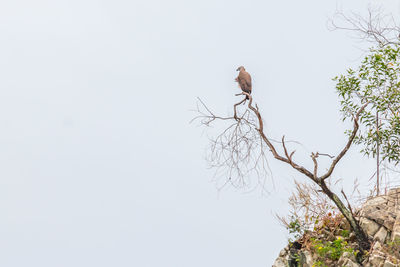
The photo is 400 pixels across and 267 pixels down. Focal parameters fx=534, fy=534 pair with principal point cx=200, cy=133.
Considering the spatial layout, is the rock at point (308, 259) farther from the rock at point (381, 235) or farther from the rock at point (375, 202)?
the rock at point (375, 202)

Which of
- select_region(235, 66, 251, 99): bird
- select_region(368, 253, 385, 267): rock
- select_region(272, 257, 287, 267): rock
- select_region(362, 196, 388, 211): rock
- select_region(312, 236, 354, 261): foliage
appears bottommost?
select_region(368, 253, 385, 267): rock

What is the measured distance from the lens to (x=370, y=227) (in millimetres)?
12391

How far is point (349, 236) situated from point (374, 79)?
4.10m

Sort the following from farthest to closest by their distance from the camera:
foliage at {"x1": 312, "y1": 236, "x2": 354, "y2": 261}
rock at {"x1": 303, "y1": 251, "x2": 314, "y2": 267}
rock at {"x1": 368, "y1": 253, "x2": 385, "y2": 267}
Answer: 1. rock at {"x1": 303, "y1": 251, "x2": 314, "y2": 267}
2. foliage at {"x1": 312, "y1": 236, "x2": 354, "y2": 261}
3. rock at {"x1": 368, "y1": 253, "x2": 385, "y2": 267}

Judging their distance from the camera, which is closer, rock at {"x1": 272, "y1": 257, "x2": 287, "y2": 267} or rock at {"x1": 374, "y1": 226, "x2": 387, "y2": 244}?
rock at {"x1": 374, "y1": 226, "x2": 387, "y2": 244}

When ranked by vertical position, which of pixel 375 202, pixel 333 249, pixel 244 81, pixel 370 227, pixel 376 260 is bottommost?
pixel 376 260

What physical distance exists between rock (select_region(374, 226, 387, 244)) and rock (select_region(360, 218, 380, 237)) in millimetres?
111

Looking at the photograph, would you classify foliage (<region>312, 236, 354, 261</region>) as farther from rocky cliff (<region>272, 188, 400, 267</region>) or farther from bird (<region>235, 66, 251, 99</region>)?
bird (<region>235, 66, 251, 99</region>)

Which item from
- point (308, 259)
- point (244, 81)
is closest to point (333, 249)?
point (308, 259)

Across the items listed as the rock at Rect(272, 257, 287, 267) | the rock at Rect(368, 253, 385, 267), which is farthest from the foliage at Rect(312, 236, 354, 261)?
the rock at Rect(272, 257, 287, 267)

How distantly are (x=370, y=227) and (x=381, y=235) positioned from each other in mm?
341

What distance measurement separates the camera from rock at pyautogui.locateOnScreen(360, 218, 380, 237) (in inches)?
486

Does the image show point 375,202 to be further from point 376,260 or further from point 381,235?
point 376,260

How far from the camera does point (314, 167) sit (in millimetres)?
12203
